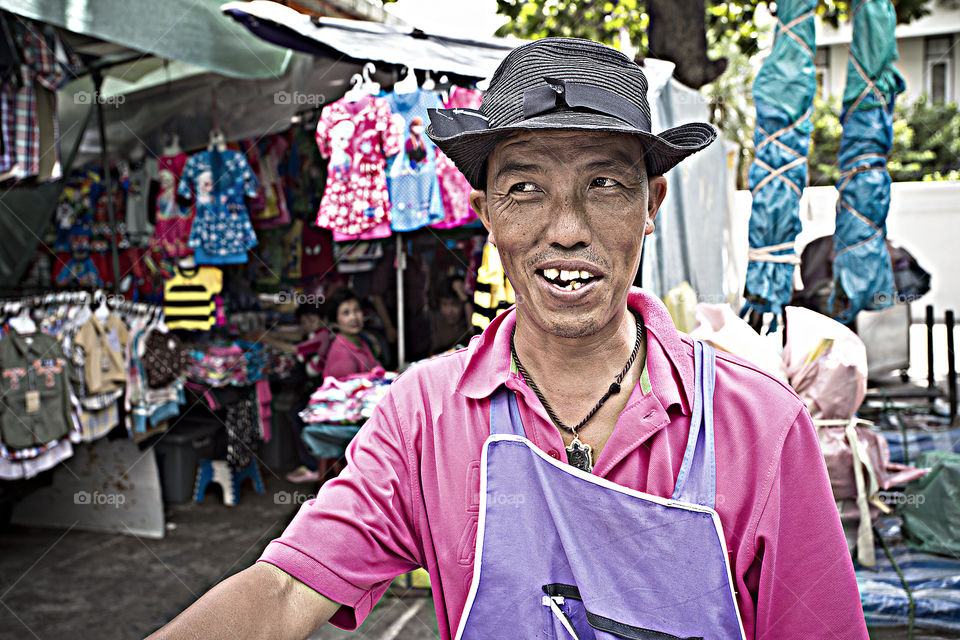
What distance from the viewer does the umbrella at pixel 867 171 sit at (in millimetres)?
3760

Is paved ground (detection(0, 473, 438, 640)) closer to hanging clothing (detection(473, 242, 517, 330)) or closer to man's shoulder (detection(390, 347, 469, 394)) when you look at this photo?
hanging clothing (detection(473, 242, 517, 330))

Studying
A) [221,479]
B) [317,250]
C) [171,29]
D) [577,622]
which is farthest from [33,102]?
[577,622]

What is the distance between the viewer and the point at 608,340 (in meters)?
1.41

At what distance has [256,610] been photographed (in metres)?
1.14

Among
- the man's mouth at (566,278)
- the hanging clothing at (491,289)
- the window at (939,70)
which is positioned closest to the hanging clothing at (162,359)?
the hanging clothing at (491,289)

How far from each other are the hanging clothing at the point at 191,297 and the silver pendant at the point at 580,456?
488 cm

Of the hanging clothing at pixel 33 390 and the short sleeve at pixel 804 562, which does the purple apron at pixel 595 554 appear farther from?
the hanging clothing at pixel 33 390

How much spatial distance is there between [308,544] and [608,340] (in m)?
0.70

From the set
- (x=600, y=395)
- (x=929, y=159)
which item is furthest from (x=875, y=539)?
(x=929, y=159)

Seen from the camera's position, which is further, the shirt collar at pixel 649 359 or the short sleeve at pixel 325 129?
the short sleeve at pixel 325 129

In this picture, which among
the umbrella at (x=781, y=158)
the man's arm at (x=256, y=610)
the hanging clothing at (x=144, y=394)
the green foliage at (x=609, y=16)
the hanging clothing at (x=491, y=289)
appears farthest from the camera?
the green foliage at (x=609, y=16)

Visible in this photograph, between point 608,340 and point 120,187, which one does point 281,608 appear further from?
point 120,187

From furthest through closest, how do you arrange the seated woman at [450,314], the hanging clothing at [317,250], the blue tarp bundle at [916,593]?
1. the seated woman at [450,314]
2. the hanging clothing at [317,250]
3. the blue tarp bundle at [916,593]

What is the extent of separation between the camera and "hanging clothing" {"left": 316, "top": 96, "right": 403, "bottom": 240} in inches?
167
